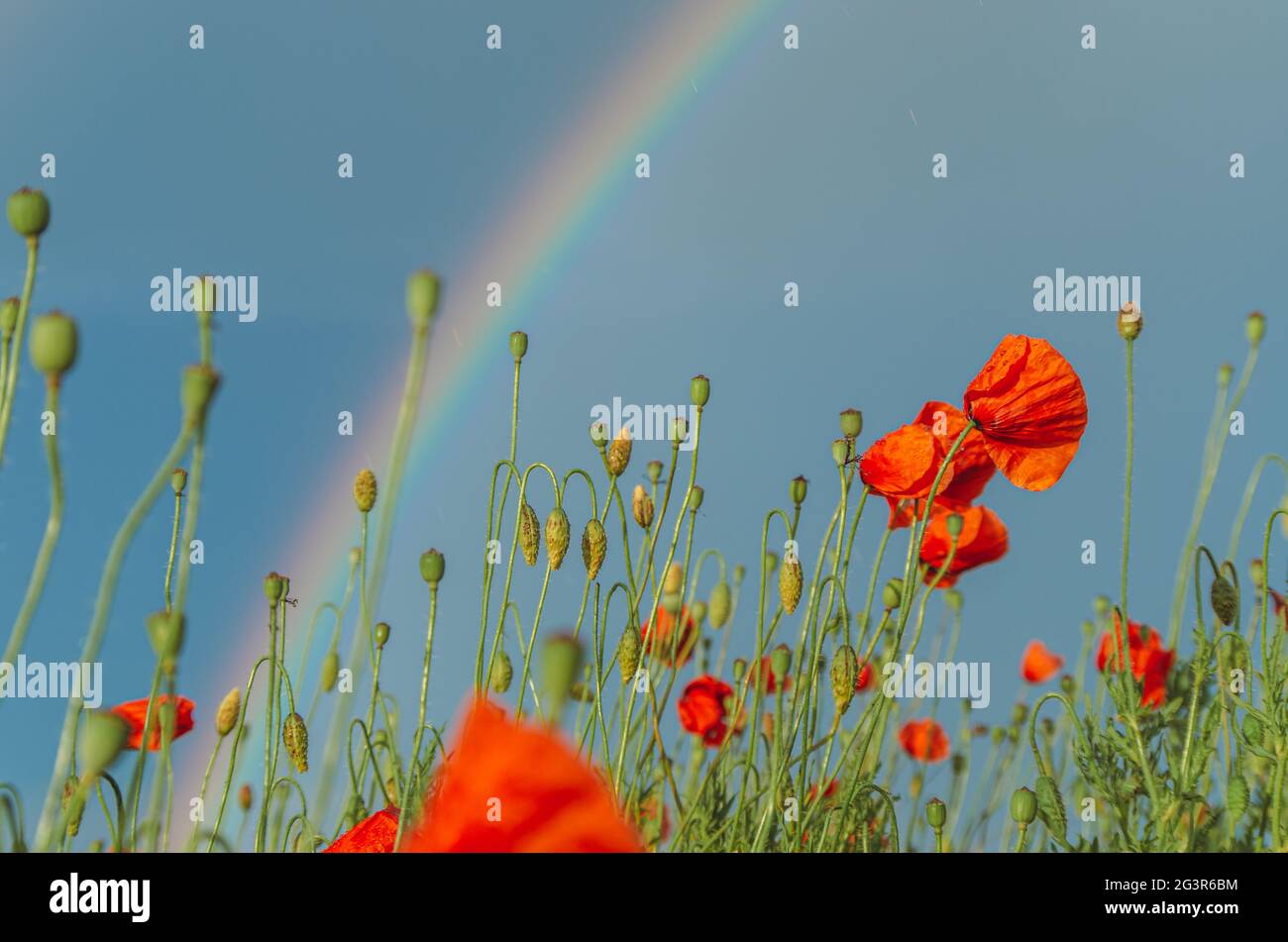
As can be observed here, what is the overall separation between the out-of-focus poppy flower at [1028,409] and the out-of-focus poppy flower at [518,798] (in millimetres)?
851

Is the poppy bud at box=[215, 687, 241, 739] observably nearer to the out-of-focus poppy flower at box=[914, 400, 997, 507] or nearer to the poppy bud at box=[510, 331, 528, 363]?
the poppy bud at box=[510, 331, 528, 363]

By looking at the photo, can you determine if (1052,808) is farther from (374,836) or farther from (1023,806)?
(374,836)

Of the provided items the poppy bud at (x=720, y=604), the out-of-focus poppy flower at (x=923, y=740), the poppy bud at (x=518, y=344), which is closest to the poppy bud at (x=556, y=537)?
the poppy bud at (x=518, y=344)

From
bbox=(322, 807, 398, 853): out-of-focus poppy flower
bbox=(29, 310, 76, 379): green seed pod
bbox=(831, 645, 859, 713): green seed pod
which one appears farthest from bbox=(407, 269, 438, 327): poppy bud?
bbox=(831, 645, 859, 713): green seed pod

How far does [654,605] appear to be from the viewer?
108 centimetres

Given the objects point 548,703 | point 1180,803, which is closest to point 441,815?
Answer: point 548,703

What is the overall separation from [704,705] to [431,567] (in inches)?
31.5

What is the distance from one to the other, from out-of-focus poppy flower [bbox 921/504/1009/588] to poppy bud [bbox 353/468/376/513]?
64 cm

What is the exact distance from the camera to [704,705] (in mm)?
1651

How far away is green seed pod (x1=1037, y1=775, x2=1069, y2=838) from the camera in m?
1.06

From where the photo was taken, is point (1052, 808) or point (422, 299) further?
point (1052, 808)

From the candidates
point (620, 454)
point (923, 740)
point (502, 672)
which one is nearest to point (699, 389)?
point (620, 454)
